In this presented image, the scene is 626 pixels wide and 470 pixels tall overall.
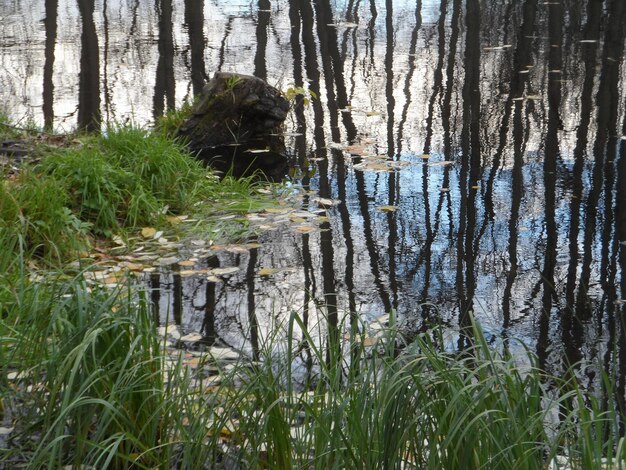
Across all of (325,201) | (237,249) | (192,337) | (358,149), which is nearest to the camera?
(192,337)

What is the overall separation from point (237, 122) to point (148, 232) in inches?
80.0

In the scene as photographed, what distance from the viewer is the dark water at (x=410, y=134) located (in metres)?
4.66

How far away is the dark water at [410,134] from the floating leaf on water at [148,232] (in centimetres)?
54

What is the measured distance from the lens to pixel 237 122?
7355 millimetres

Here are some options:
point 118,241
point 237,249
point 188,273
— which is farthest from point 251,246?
point 118,241

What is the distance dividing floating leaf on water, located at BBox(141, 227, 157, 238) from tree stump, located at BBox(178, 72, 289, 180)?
1.57 metres

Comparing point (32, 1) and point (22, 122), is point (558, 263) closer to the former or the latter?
point (22, 122)

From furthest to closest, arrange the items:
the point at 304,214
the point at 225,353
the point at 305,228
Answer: the point at 304,214, the point at 305,228, the point at 225,353

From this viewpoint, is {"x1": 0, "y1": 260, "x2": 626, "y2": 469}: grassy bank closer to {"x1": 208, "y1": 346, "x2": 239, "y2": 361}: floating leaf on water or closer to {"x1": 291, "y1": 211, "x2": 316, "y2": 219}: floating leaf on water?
{"x1": 208, "y1": 346, "x2": 239, "y2": 361}: floating leaf on water

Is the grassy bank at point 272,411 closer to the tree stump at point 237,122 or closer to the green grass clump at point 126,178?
the green grass clump at point 126,178

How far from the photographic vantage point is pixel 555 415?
353 cm

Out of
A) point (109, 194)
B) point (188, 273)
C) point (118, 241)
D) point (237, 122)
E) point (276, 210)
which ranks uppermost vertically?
point (237, 122)

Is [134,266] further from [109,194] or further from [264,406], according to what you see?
[264,406]

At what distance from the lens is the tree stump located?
284 inches
